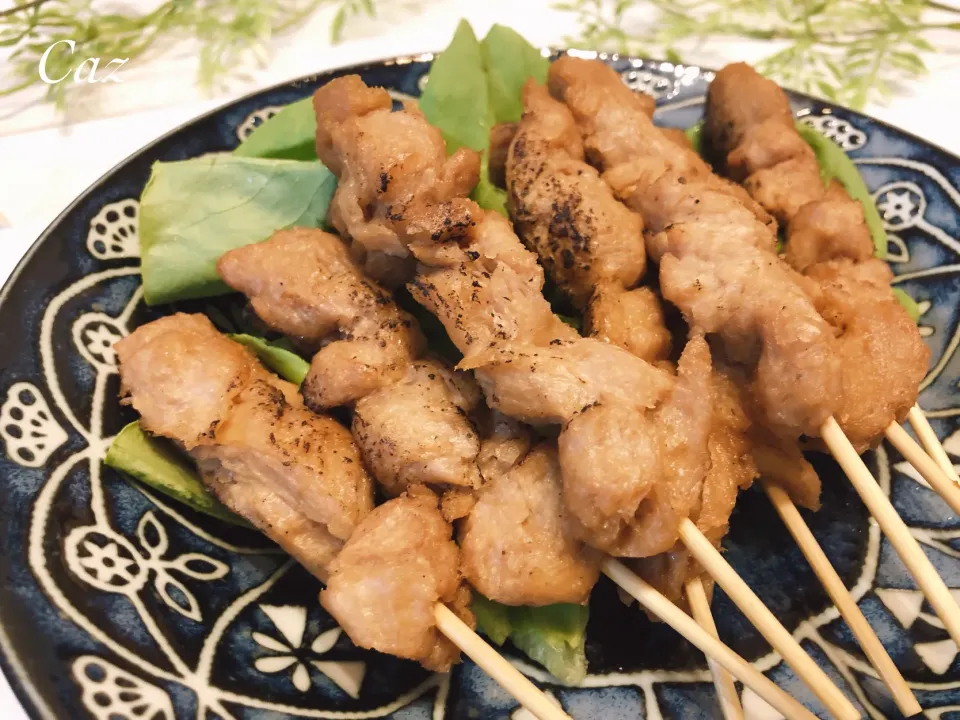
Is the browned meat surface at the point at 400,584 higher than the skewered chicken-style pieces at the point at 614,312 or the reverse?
the reverse

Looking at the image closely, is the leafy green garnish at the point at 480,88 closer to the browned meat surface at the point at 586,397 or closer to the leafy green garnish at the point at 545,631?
the browned meat surface at the point at 586,397

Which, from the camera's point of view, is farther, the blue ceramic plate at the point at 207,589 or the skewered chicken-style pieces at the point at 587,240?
the skewered chicken-style pieces at the point at 587,240

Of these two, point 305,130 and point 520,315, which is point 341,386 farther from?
point 305,130

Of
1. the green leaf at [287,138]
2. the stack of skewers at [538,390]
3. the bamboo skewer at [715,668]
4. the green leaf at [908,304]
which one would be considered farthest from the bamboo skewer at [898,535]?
the green leaf at [287,138]

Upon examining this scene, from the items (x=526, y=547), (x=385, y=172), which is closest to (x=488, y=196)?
(x=385, y=172)

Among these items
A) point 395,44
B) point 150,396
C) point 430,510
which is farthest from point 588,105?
point 395,44
